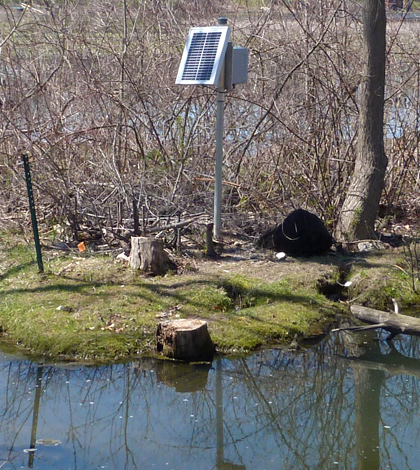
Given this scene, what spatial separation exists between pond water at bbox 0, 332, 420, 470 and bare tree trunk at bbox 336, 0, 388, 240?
2.48 meters

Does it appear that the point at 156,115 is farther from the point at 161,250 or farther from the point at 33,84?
the point at 161,250

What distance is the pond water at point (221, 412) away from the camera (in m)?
4.51

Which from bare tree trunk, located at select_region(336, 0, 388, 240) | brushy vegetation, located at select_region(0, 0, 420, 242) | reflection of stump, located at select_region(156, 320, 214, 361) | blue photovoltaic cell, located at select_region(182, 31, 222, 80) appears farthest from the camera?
brushy vegetation, located at select_region(0, 0, 420, 242)

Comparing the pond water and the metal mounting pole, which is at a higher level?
the metal mounting pole

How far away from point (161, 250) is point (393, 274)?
267 cm

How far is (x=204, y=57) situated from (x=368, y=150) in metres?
2.46

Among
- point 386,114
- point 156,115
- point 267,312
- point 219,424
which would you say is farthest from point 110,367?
point 386,114

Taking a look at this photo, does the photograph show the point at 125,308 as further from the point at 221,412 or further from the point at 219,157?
the point at 219,157

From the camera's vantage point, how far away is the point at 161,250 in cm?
740

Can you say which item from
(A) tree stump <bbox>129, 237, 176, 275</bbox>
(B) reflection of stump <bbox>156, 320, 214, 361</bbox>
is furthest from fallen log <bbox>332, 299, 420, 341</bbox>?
(A) tree stump <bbox>129, 237, 176, 275</bbox>

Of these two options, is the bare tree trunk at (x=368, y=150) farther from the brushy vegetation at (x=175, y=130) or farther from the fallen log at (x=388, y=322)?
the fallen log at (x=388, y=322)

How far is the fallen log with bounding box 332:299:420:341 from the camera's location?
6.09 meters

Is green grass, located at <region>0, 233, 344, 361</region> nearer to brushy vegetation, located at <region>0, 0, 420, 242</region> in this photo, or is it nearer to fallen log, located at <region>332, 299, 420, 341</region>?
fallen log, located at <region>332, 299, 420, 341</region>

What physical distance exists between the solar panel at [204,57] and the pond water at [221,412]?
319 centimetres
